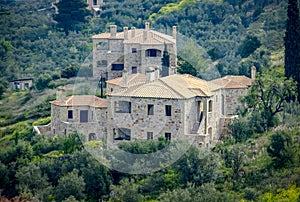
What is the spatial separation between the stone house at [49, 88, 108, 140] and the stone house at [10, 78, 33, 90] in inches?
707

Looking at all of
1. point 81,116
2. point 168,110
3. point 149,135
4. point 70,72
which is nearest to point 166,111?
point 168,110

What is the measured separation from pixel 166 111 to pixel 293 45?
1005cm

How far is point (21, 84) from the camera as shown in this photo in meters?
70.9

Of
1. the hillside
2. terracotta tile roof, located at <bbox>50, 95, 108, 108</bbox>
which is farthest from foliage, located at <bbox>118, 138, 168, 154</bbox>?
terracotta tile roof, located at <bbox>50, 95, 108, 108</bbox>

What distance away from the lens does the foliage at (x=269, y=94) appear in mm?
49375

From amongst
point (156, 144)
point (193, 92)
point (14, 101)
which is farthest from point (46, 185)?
point (14, 101)

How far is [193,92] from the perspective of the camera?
157 ft

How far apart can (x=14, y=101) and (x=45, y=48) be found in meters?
17.2

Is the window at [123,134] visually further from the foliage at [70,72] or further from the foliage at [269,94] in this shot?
the foliage at [70,72]

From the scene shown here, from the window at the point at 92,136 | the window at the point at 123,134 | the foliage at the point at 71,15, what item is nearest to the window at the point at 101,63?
the window at the point at 92,136

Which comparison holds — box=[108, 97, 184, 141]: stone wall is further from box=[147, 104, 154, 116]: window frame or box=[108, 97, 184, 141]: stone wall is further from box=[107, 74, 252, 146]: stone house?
box=[147, 104, 154, 116]: window frame

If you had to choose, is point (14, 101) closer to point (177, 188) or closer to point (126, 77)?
point (126, 77)

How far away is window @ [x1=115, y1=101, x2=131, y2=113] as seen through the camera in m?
47.9

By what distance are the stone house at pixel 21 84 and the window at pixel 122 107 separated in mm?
23127
